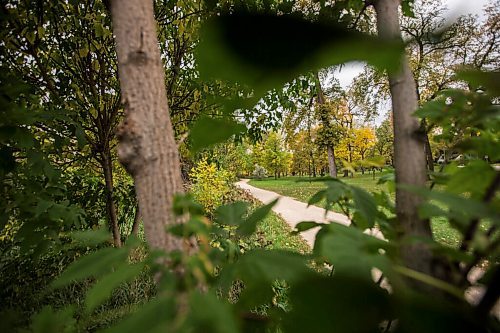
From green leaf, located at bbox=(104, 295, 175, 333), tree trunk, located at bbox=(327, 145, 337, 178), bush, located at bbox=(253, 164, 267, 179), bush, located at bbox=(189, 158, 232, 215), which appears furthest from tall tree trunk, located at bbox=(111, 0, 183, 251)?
bush, located at bbox=(253, 164, 267, 179)

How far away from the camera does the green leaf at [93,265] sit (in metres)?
0.39

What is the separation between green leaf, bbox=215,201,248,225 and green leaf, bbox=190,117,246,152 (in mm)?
318

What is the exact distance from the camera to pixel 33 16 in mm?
2506

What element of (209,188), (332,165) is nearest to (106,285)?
(209,188)

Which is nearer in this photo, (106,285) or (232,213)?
(106,285)

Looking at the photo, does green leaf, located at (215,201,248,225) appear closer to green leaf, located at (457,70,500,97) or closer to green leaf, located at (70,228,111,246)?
green leaf, located at (70,228,111,246)

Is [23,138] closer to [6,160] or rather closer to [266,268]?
[6,160]

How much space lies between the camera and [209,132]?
326 millimetres

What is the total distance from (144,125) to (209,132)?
0.93 feet

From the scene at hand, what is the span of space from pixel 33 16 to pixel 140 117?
279cm

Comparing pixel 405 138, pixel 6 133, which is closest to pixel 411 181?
pixel 405 138

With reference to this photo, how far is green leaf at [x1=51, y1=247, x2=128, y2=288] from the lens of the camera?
39cm

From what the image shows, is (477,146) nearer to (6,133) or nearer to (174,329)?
(174,329)

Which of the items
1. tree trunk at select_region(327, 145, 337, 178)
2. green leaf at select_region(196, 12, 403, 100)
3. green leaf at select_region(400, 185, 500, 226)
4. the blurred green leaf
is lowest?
tree trunk at select_region(327, 145, 337, 178)
